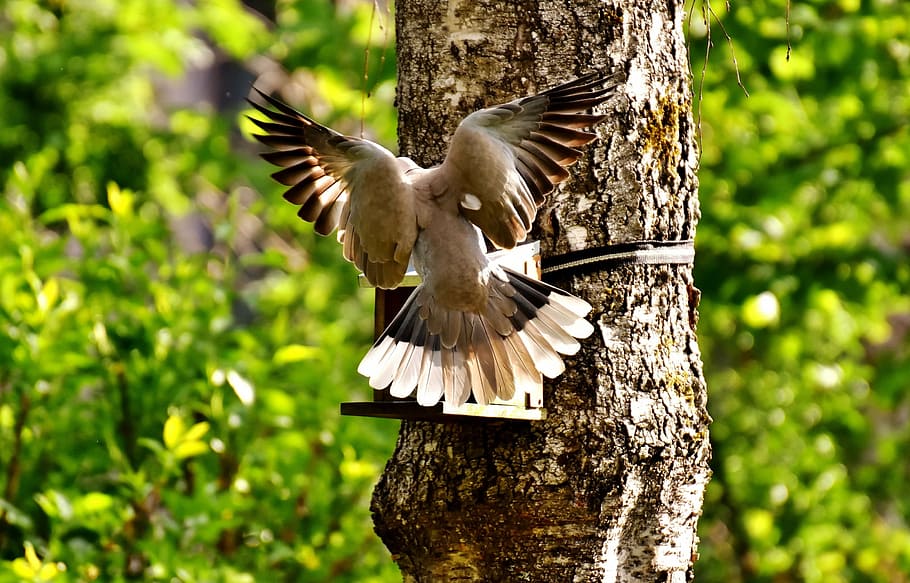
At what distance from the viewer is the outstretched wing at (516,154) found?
211cm

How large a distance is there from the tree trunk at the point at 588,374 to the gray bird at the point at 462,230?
0.45 ft

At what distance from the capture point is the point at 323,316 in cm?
570

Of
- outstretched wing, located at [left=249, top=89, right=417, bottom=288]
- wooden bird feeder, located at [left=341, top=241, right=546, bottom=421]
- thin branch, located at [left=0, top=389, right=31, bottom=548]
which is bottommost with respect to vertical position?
thin branch, located at [left=0, top=389, right=31, bottom=548]

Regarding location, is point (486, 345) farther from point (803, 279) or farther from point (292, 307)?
point (292, 307)

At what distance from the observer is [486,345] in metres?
2.22

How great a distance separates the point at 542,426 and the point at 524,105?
26.2 inches

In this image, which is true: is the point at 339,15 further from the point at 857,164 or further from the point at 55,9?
the point at 857,164

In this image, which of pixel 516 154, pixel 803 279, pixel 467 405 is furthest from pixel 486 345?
pixel 803 279

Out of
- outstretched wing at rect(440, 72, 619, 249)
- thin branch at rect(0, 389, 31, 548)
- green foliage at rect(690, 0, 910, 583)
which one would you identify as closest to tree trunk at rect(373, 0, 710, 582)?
outstretched wing at rect(440, 72, 619, 249)

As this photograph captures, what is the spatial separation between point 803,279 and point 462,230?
3394 millimetres

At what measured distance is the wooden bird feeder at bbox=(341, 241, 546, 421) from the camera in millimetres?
2148

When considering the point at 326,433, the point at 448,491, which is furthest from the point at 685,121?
the point at 326,433

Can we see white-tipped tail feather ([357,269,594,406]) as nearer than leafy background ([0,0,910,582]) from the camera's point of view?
Yes

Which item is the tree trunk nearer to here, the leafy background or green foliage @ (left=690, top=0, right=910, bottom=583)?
the leafy background
